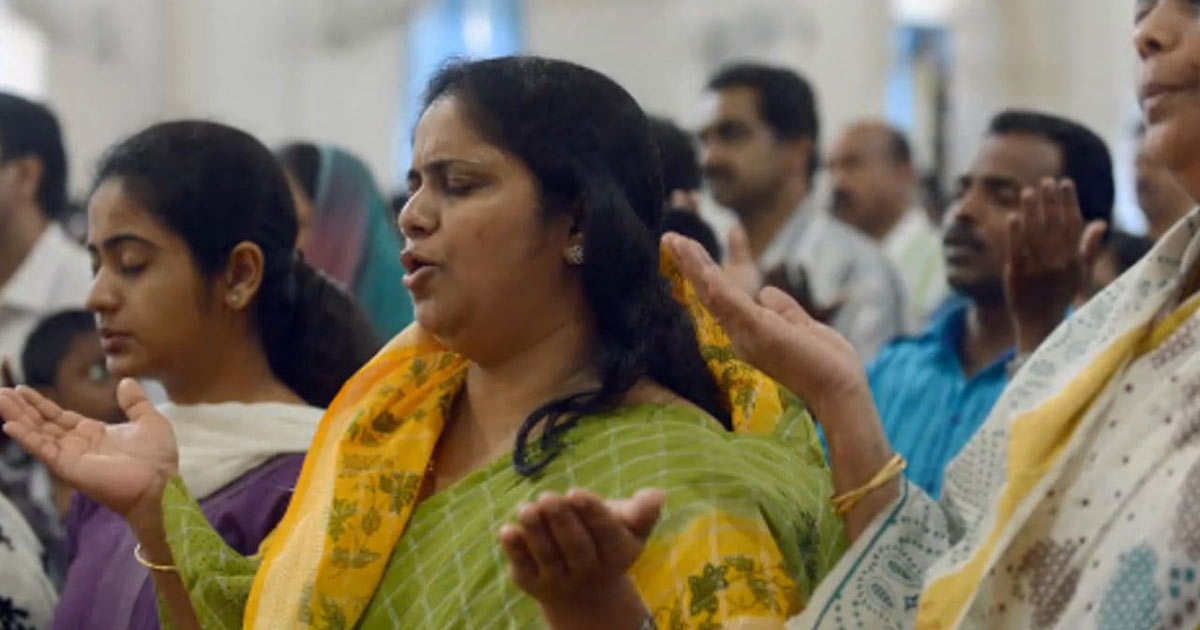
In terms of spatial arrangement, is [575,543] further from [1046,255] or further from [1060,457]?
[1046,255]

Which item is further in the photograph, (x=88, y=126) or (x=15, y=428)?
(x=88, y=126)

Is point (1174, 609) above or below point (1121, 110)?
above

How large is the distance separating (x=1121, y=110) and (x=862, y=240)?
29.1 ft

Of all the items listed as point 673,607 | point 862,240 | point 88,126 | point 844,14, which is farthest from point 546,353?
point 844,14

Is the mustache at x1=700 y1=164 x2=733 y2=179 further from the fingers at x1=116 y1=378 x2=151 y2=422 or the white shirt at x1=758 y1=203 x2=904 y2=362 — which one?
the fingers at x1=116 y1=378 x2=151 y2=422

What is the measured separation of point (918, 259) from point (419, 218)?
4.79 m

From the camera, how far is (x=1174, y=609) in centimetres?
180

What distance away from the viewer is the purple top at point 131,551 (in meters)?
2.81

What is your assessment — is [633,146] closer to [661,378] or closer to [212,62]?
[661,378]

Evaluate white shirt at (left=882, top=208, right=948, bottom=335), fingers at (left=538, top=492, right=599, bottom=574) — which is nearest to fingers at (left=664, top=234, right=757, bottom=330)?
fingers at (left=538, top=492, right=599, bottom=574)

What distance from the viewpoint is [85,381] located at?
383 centimetres

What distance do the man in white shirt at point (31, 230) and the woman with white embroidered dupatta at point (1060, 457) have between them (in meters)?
2.63

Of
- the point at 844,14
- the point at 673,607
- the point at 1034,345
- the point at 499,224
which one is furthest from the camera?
the point at 844,14

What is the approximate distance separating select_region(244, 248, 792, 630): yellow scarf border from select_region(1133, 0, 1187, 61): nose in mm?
563
